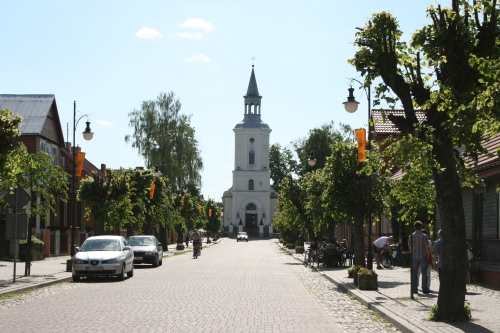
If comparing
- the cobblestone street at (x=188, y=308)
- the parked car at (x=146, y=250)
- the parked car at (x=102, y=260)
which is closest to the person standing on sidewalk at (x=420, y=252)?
the cobblestone street at (x=188, y=308)

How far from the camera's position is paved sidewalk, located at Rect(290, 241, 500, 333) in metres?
11.4

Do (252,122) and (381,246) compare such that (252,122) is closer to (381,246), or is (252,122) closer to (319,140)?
(319,140)

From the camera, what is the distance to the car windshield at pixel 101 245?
80.0ft

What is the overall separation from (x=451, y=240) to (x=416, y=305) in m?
3.19

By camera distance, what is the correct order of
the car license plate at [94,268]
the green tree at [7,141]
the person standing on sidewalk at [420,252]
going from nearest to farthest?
the person standing on sidewalk at [420,252] → the green tree at [7,141] → the car license plate at [94,268]

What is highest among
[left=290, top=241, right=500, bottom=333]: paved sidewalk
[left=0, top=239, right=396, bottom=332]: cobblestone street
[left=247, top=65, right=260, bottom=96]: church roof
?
[left=247, top=65, right=260, bottom=96]: church roof

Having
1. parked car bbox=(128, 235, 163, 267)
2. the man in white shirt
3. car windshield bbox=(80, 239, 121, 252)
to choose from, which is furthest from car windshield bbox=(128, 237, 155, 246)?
the man in white shirt

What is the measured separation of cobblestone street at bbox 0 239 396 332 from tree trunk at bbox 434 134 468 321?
3.53 feet

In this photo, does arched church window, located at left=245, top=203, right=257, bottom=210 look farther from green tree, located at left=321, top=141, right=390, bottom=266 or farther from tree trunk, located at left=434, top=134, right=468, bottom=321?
tree trunk, located at left=434, top=134, right=468, bottom=321

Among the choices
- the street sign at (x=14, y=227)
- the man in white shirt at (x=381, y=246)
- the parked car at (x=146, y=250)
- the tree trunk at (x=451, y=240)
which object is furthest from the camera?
the parked car at (x=146, y=250)

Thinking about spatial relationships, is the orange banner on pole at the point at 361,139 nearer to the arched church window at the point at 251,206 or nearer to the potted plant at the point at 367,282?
the potted plant at the point at 367,282

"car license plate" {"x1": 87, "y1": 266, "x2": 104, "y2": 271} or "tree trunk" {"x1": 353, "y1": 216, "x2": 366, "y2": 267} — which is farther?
"tree trunk" {"x1": 353, "y1": 216, "x2": 366, "y2": 267}

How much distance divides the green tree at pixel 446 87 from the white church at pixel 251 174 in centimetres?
10641

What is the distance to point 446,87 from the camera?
11.3 m
